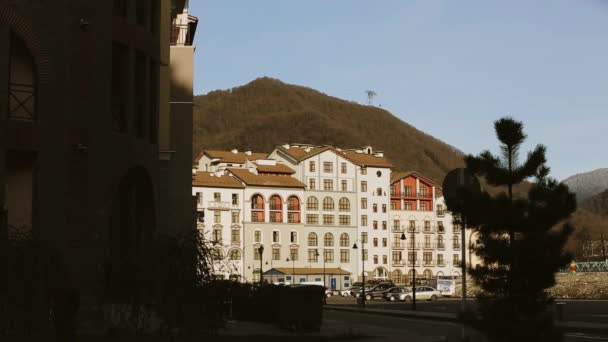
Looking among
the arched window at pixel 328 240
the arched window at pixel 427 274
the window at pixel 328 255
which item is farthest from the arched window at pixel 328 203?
the arched window at pixel 427 274

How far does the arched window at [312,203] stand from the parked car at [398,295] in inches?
1758

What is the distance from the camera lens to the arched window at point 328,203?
135875 mm

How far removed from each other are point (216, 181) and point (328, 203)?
17794 mm

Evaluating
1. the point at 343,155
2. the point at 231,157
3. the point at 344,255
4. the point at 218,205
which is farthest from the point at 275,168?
the point at 344,255

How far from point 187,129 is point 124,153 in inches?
533

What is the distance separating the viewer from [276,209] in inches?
5192

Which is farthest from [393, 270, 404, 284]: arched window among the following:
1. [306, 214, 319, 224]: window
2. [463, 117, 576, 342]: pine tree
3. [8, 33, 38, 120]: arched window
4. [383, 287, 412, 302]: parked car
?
[463, 117, 576, 342]: pine tree

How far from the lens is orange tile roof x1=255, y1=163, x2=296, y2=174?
133m

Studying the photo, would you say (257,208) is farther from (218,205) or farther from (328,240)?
(328,240)

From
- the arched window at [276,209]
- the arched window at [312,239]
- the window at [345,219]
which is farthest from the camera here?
the window at [345,219]

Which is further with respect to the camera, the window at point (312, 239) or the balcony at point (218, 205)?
the window at point (312, 239)

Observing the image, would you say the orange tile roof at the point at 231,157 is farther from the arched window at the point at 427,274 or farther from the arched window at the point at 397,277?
the arched window at the point at 427,274

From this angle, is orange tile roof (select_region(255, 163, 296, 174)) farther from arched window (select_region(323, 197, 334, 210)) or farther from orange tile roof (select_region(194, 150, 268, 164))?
orange tile roof (select_region(194, 150, 268, 164))

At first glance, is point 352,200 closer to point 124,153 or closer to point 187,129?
point 187,129
